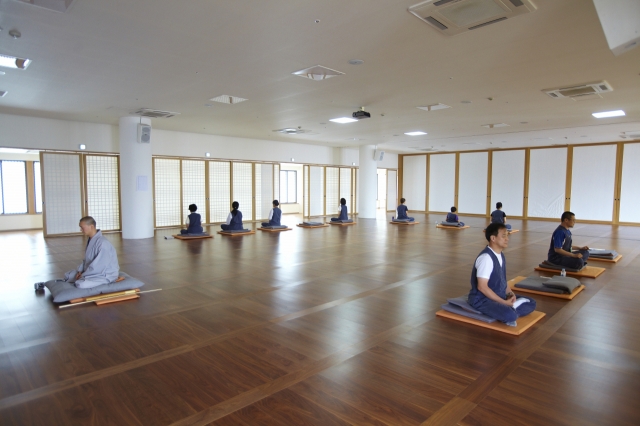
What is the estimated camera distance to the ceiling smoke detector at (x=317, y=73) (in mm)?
6203

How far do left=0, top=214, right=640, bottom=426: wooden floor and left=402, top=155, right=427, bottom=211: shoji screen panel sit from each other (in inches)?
620

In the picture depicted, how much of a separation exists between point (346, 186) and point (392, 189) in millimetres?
3911

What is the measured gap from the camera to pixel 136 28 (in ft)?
15.4

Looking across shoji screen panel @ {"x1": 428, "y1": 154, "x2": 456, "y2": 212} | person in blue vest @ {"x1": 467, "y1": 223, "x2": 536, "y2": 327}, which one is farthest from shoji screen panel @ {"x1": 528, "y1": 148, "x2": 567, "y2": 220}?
person in blue vest @ {"x1": 467, "y1": 223, "x2": 536, "y2": 327}

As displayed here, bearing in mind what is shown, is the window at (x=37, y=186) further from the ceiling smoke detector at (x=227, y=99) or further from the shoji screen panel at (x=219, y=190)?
the ceiling smoke detector at (x=227, y=99)

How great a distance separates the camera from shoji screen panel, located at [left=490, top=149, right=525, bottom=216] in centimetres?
1900

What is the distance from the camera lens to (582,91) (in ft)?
24.8

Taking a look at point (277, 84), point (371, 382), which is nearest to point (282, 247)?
point (277, 84)

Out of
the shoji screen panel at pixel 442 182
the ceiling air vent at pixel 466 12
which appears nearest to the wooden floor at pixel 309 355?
the ceiling air vent at pixel 466 12

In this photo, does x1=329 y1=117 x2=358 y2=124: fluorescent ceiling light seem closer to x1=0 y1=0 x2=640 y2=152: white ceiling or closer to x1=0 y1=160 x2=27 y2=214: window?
x1=0 y1=0 x2=640 y2=152: white ceiling

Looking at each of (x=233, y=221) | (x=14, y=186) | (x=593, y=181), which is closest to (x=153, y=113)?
(x=233, y=221)

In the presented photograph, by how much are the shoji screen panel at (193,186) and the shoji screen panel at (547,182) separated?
15084 millimetres

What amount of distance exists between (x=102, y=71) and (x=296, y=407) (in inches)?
250

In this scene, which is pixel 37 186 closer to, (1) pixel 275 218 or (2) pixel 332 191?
(1) pixel 275 218
